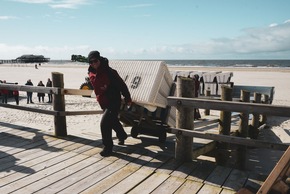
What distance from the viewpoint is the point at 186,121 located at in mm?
4168

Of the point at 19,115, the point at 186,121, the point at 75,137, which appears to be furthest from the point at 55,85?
the point at 19,115

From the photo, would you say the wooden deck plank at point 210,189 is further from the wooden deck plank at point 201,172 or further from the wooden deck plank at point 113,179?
the wooden deck plank at point 113,179

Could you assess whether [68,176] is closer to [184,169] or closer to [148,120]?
[184,169]

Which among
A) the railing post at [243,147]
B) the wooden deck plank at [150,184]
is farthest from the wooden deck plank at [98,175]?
the railing post at [243,147]

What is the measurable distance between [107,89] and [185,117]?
133 cm

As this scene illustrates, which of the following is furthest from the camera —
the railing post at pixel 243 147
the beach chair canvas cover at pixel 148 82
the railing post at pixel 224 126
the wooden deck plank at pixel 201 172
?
the railing post at pixel 243 147

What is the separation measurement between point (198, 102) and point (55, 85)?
3.08m

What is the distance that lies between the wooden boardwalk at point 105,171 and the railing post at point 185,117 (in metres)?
0.20

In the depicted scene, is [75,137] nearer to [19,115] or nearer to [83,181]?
[83,181]

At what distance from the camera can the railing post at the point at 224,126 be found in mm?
6250

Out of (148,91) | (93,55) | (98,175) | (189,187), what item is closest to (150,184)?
(189,187)

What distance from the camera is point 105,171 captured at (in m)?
4.01

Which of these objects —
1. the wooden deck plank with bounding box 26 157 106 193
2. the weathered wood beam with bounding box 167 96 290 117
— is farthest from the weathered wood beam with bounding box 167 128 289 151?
the wooden deck plank with bounding box 26 157 106 193

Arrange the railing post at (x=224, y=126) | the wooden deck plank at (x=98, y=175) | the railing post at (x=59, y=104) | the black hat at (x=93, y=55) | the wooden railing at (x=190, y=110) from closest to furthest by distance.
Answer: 1. the wooden railing at (x=190, y=110)
2. the wooden deck plank at (x=98, y=175)
3. the black hat at (x=93, y=55)
4. the railing post at (x=59, y=104)
5. the railing post at (x=224, y=126)
